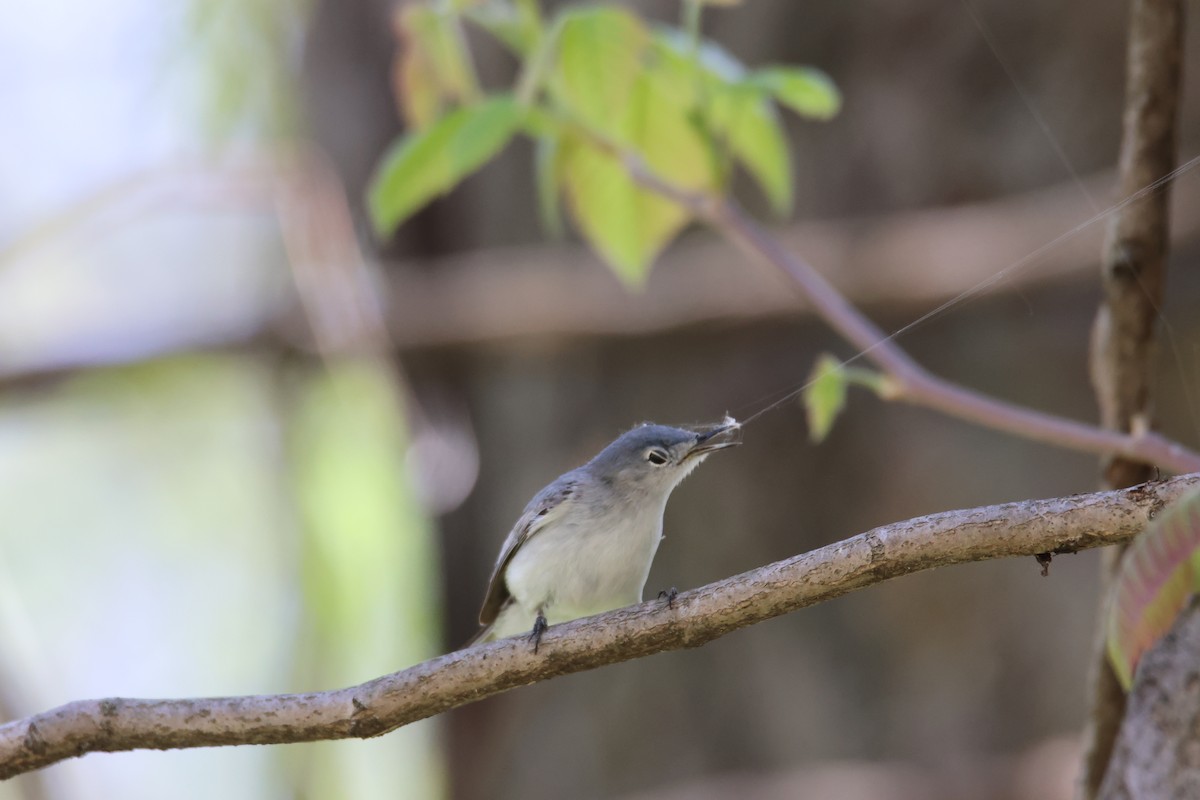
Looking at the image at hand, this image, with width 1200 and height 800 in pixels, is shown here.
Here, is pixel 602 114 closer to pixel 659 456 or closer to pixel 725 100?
pixel 725 100

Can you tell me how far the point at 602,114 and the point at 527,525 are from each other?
1.16 meters

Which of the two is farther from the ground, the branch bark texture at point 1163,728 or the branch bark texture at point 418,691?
the branch bark texture at point 418,691

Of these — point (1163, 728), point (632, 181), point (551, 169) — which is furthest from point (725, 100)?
point (1163, 728)

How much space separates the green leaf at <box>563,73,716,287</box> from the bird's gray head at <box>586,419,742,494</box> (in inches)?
20.3

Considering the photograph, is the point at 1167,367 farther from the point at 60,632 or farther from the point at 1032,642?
the point at 60,632

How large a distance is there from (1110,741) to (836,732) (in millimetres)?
1985

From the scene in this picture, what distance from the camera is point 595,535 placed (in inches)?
106

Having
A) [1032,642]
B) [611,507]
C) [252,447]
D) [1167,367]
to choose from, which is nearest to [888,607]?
[1032,642]

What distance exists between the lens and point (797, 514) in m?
4.03

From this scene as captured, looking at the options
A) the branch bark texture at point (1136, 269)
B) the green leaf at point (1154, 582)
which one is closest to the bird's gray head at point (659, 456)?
the branch bark texture at point (1136, 269)

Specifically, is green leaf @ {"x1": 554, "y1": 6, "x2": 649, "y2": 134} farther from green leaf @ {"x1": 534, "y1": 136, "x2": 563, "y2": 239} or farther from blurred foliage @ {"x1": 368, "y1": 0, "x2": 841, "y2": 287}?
green leaf @ {"x1": 534, "y1": 136, "x2": 563, "y2": 239}

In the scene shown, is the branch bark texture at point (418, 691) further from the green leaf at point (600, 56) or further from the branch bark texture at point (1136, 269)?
the green leaf at point (600, 56)

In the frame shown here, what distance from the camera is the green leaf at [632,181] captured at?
229cm

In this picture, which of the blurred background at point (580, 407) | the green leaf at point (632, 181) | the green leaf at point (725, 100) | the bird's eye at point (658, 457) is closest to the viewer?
the green leaf at point (725, 100)
